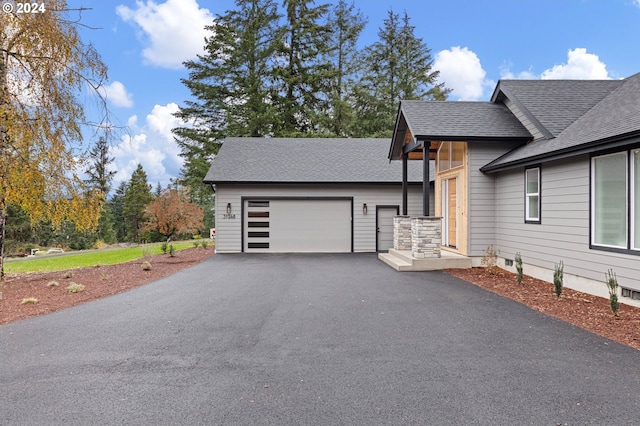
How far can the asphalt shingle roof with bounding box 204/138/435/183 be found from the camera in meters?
13.7

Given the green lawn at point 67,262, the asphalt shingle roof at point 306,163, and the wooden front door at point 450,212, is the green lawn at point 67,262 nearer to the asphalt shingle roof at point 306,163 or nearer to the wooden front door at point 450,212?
the asphalt shingle roof at point 306,163

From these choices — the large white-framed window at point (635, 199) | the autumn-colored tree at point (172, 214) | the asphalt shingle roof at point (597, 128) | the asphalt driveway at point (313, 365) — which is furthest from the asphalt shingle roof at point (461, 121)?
the autumn-colored tree at point (172, 214)

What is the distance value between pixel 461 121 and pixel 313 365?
8.65m

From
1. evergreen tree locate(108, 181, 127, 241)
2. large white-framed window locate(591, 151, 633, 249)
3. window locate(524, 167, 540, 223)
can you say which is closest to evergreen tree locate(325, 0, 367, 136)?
window locate(524, 167, 540, 223)

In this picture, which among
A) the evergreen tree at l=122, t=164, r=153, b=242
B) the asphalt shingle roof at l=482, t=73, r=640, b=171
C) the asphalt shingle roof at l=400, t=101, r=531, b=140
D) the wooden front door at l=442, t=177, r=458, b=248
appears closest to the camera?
the asphalt shingle roof at l=482, t=73, r=640, b=171

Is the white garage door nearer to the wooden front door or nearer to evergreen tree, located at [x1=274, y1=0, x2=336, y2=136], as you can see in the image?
the wooden front door

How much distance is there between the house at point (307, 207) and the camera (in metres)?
13.7

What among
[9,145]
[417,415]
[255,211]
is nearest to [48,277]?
[9,145]

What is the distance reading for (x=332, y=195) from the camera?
13961mm

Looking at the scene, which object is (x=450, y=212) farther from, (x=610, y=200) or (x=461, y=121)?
(x=610, y=200)

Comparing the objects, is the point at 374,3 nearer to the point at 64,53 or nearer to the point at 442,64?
the point at 442,64

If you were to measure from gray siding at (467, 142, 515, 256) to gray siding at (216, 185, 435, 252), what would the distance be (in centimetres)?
448

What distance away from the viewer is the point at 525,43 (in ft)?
54.4

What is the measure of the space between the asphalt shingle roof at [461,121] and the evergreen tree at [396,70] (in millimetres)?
14886
